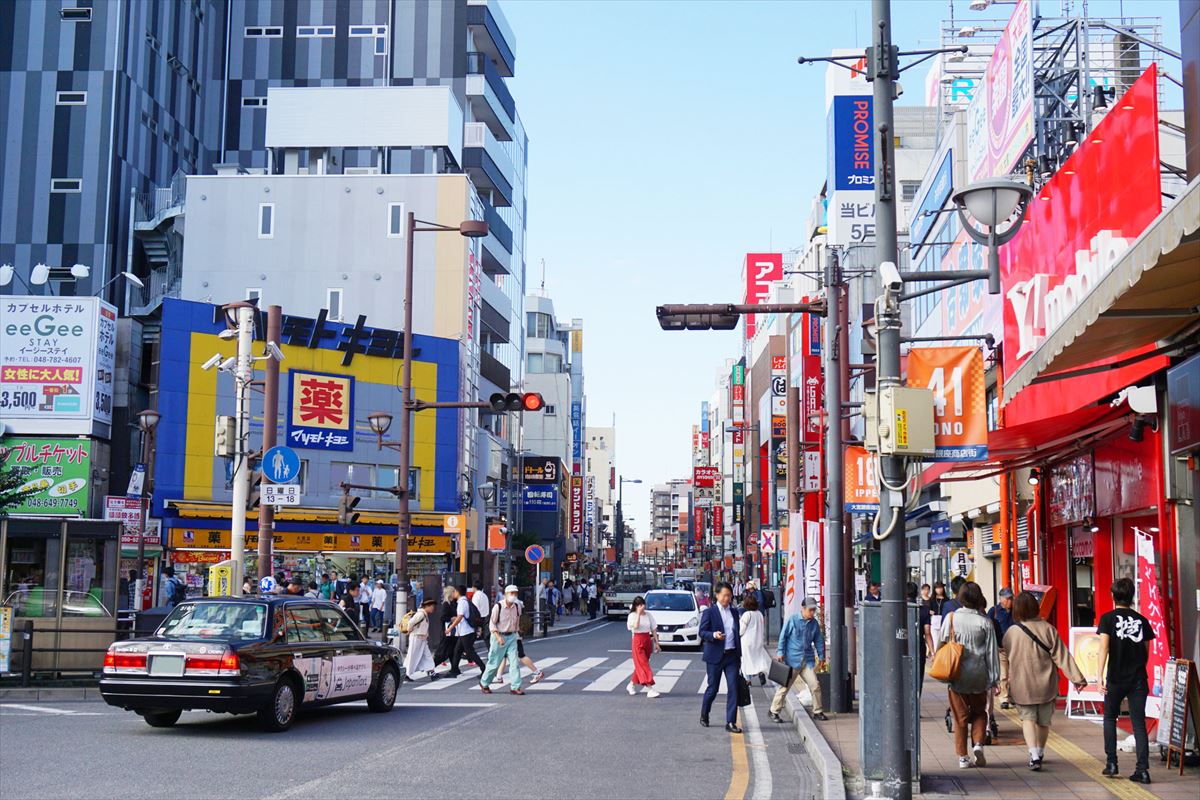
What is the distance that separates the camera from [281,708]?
1474cm

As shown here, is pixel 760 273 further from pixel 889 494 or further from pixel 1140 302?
pixel 889 494

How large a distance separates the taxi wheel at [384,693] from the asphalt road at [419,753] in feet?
0.86

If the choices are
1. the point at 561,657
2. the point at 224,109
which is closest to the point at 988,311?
the point at 561,657

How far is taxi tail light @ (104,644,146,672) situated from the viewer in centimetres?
1427

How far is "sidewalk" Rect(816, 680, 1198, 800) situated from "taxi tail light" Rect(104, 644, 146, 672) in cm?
757

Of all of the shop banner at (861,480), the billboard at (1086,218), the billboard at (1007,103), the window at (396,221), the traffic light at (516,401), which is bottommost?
A: the shop banner at (861,480)

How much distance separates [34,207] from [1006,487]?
47.0 metres

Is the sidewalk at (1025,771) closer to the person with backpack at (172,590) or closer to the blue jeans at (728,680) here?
the blue jeans at (728,680)

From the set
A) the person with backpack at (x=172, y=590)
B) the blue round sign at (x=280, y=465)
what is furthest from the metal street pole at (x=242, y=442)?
the person with backpack at (x=172, y=590)

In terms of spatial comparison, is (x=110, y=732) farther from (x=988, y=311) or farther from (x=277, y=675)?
(x=988, y=311)

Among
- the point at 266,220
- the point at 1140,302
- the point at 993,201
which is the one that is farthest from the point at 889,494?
the point at 266,220

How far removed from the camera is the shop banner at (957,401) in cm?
1032

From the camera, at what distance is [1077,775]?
11.3m

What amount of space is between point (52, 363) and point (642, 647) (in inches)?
1334
